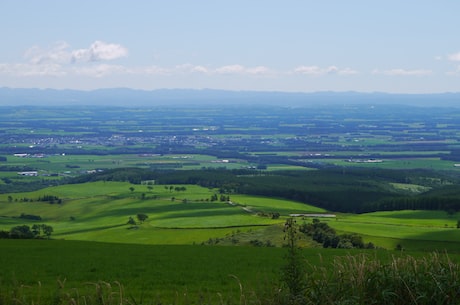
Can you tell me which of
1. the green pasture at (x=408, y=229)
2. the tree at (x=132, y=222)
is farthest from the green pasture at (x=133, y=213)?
the green pasture at (x=408, y=229)

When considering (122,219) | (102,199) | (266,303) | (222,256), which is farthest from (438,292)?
(102,199)

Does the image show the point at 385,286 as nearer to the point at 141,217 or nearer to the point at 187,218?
the point at 187,218

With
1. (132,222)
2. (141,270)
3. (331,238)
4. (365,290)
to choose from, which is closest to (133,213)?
(132,222)

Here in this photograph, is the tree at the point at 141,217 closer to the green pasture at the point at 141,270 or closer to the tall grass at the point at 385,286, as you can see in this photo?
the green pasture at the point at 141,270

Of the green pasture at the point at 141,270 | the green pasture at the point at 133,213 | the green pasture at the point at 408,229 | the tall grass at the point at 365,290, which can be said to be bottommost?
the green pasture at the point at 133,213

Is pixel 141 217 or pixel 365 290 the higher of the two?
pixel 365 290

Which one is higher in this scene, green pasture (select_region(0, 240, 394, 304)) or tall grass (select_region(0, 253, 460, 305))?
tall grass (select_region(0, 253, 460, 305))

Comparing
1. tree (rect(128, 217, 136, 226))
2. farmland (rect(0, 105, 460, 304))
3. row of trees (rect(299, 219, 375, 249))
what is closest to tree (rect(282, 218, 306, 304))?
farmland (rect(0, 105, 460, 304))

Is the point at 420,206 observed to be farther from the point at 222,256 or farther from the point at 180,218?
the point at 222,256

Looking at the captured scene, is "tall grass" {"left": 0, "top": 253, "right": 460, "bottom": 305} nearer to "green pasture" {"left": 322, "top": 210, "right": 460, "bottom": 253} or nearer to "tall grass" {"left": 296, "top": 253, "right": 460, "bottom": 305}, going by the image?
"tall grass" {"left": 296, "top": 253, "right": 460, "bottom": 305}

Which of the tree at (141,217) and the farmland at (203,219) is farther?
the tree at (141,217)

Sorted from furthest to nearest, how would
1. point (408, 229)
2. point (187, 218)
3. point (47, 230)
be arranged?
point (187, 218)
point (47, 230)
point (408, 229)

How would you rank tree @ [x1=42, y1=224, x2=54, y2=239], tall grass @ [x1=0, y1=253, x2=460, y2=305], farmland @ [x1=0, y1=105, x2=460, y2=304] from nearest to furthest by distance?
tall grass @ [x1=0, y1=253, x2=460, y2=305]
farmland @ [x1=0, y1=105, x2=460, y2=304]
tree @ [x1=42, y1=224, x2=54, y2=239]
